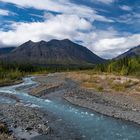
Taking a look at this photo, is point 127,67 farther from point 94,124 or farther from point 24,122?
point 24,122

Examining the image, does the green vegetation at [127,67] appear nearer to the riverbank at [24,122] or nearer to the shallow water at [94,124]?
the shallow water at [94,124]

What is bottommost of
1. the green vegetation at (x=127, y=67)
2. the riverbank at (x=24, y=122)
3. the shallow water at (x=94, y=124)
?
the shallow water at (x=94, y=124)

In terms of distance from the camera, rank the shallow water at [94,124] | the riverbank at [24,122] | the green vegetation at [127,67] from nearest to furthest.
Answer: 1. the riverbank at [24,122]
2. the shallow water at [94,124]
3. the green vegetation at [127,67]

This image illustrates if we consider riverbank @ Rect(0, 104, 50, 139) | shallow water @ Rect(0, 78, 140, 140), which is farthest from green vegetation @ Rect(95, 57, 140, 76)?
riverbank @ Rect(0, 104, 50, 139)

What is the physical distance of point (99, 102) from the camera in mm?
57594

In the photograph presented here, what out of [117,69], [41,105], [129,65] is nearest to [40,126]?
[41,105]

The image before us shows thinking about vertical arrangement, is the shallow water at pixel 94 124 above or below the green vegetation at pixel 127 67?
below

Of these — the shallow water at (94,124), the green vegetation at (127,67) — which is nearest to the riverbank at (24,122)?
the shallow water at (94,124)

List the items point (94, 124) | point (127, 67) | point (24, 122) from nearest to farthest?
1. point (24, 122)
2. point (94, 124)
3. point (127, 67)

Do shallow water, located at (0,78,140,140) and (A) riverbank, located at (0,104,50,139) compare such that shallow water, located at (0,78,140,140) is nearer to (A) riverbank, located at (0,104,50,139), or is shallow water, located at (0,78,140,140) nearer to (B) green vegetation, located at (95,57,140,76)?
(A) riverbank, located at (0,104,50,139)

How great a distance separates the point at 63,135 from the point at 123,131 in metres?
7.84

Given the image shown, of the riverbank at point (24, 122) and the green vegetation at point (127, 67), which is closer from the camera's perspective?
the riverbank at point (24, 122)

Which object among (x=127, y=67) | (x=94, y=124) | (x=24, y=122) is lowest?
(x=94, y=124)

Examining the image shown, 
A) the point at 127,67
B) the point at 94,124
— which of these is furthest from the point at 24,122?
the point at 127,67
